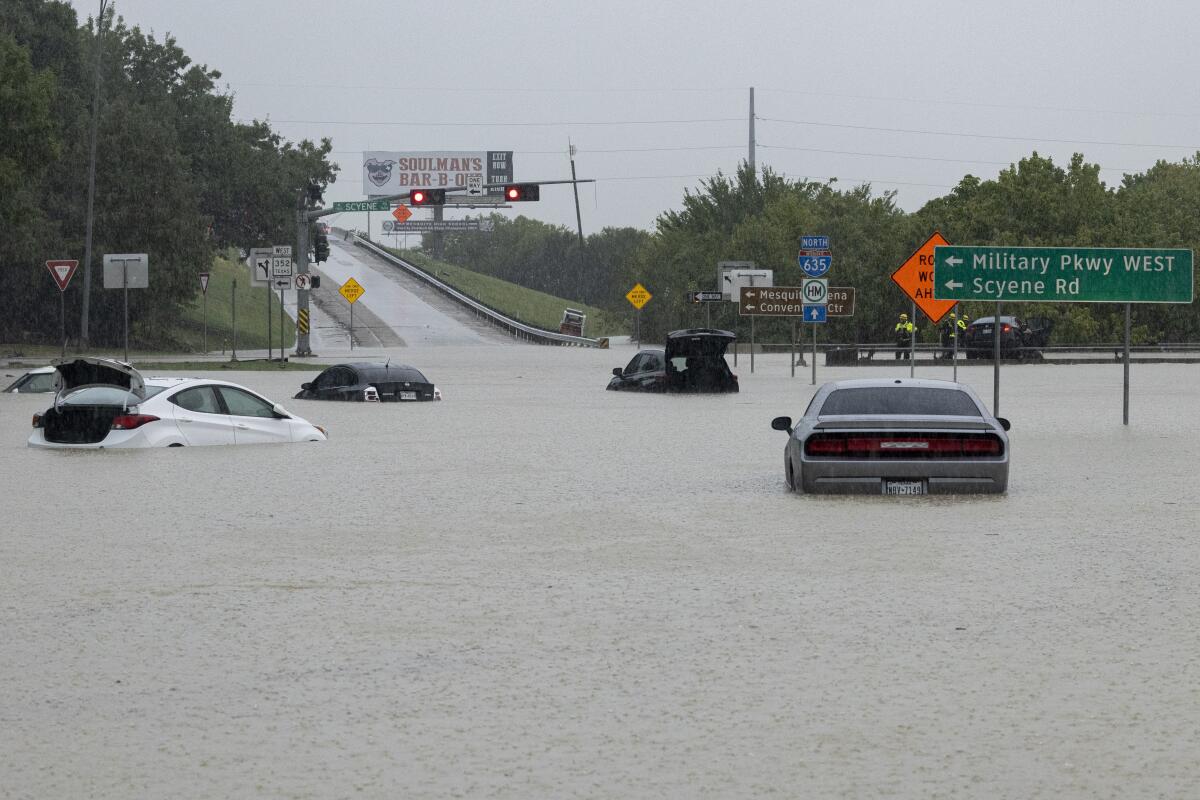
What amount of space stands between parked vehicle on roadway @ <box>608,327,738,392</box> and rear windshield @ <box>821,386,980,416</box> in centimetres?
2361

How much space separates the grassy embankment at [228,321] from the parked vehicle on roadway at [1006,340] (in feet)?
105

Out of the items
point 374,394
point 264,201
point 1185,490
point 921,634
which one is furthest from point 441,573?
point 264,201

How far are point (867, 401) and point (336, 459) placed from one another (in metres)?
7.39

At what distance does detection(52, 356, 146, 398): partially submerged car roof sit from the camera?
24.6 metres

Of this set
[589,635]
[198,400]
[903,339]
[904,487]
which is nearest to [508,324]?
[903,339]

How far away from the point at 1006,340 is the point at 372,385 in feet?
110

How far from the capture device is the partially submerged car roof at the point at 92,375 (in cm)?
2456

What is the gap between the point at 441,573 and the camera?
41.5 feet

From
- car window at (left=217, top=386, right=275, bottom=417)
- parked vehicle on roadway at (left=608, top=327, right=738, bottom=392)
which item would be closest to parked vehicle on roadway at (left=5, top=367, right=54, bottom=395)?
parked vehicle on roadway at (left=608, top=327, right=738, bottom=392)

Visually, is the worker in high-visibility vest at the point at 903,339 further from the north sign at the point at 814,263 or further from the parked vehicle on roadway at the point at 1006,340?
the north sign at the point at 814,263

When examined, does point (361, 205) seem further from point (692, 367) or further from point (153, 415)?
point (153, 415)

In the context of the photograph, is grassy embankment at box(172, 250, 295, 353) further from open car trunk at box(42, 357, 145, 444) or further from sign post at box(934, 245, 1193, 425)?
open car trunk at box(42, 357, 145, 444)

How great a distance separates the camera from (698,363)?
43188 mm

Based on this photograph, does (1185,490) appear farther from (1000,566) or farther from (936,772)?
(936,772)
